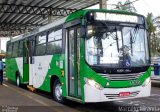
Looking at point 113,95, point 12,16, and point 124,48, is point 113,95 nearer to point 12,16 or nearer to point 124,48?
point 124,48

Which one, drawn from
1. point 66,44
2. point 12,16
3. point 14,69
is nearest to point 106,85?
point 66,44

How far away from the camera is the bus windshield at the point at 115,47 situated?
9.85 m

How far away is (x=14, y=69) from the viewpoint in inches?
772

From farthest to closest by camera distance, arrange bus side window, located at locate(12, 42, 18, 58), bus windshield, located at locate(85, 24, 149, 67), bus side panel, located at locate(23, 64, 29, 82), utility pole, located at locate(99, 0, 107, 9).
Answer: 1. utility pole, located at locate(99, 0, 107, 9)
2. bus side window, located at locate(12, 42, 18, 58)
3. bus side panel, located at locate(23, 64, 29, 82)
4. bus windshield, located at locate(85, 24, 149, 67)

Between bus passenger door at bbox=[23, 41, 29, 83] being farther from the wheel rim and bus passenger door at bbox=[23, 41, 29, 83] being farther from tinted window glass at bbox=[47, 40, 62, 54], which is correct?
the wheel rim

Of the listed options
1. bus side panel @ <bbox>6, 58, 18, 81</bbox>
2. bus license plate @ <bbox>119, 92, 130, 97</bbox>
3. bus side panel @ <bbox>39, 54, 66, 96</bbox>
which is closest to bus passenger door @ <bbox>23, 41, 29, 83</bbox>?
bus side panel @ <bbox>6, 58, 18, 81</bbox>

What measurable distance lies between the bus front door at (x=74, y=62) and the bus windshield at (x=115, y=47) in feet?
2.27

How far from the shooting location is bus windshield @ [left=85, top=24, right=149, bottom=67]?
32.3 feet

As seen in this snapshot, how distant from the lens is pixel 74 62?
10.8 meters

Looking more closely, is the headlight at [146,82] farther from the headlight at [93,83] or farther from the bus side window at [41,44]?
the bus side window at [41,44]

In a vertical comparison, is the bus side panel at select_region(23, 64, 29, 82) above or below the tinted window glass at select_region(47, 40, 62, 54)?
below

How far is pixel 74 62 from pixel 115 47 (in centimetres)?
148

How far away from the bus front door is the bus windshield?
0.69m

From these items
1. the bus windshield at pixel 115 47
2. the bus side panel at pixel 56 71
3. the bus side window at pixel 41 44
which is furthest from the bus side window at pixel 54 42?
the bus windshield at pixel 115 47
